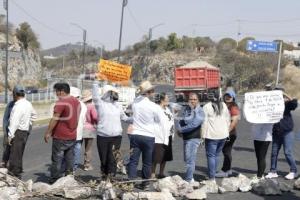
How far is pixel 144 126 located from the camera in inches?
366

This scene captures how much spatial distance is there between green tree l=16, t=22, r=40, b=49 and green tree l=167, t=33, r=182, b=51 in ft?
158

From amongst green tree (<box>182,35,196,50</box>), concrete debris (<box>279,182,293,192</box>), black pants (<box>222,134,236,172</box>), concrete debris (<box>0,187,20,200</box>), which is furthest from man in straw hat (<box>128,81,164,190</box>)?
green tree (<box>182,35,196,50</box>)

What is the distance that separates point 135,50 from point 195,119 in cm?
12965

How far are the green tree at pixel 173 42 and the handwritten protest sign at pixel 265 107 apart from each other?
117301mm

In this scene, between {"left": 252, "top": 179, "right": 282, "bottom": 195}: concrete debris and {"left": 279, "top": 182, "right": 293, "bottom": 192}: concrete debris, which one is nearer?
{"left": 252, "top": 179, "right": 282, "bottom": 195}: concrete debris

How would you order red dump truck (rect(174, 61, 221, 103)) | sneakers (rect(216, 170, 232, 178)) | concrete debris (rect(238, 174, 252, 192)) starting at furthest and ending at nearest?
red dump truck (rect(174, 61, 221, 103))
sneakers (rect(216, 170, 232, 178))
concrete debris (rect(238, 174, 252, 192))

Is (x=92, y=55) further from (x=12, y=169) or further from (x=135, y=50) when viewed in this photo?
(x=12, y=169)

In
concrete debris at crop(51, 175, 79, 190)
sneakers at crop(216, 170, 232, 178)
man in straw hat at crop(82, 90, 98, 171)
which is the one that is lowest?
sneakers at crop(216, 170, 232, 178)

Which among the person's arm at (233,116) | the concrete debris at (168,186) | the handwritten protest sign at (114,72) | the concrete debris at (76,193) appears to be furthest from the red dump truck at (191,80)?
the concrete debris at (76,193)

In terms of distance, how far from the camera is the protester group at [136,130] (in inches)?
370

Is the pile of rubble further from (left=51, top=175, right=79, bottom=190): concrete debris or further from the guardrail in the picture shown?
the guardrail

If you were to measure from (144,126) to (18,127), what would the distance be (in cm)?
227

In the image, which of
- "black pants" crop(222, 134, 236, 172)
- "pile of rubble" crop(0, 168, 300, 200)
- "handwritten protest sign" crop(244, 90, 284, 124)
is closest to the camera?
"pile of rubble" crop(0, 168, 300, 200)

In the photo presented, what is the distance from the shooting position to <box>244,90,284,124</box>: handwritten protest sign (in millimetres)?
10617
